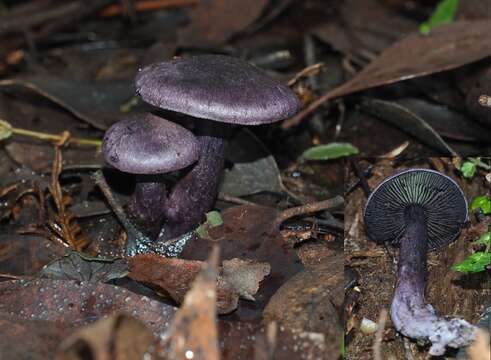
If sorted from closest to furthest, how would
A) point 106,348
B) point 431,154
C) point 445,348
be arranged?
point 106,348
point 445,348
point 431,154

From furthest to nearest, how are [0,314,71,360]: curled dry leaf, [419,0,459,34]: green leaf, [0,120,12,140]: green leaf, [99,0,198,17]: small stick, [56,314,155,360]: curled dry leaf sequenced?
[99,0,198,17]: small stick, [419,0,459,34]: green leaf, [0,120,12,140]: green leaf, [0,314,71,360]: curled dry leaf, [56,314,155,360]: curled dry leaf

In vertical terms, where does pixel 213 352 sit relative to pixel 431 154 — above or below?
above

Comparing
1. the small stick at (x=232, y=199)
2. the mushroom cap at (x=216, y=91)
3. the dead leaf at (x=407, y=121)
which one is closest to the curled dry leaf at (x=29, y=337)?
the mushroom cap at (x=216, y=91)

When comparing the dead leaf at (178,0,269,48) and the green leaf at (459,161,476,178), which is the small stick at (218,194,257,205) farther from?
the dead leaf at (178,0,269,48)

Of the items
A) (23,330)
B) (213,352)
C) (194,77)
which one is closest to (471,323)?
(213,352)

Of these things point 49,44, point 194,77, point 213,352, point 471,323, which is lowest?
point 49,44

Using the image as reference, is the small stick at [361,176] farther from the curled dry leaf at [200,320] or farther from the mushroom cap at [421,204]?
the curled dry leaf at [200,320]

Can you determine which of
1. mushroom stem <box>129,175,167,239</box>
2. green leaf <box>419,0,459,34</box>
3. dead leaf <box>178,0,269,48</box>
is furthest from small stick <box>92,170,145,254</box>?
green leaf <box>419,0,459,34</box>

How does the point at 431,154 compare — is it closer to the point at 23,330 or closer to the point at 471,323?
the point at 471,323
